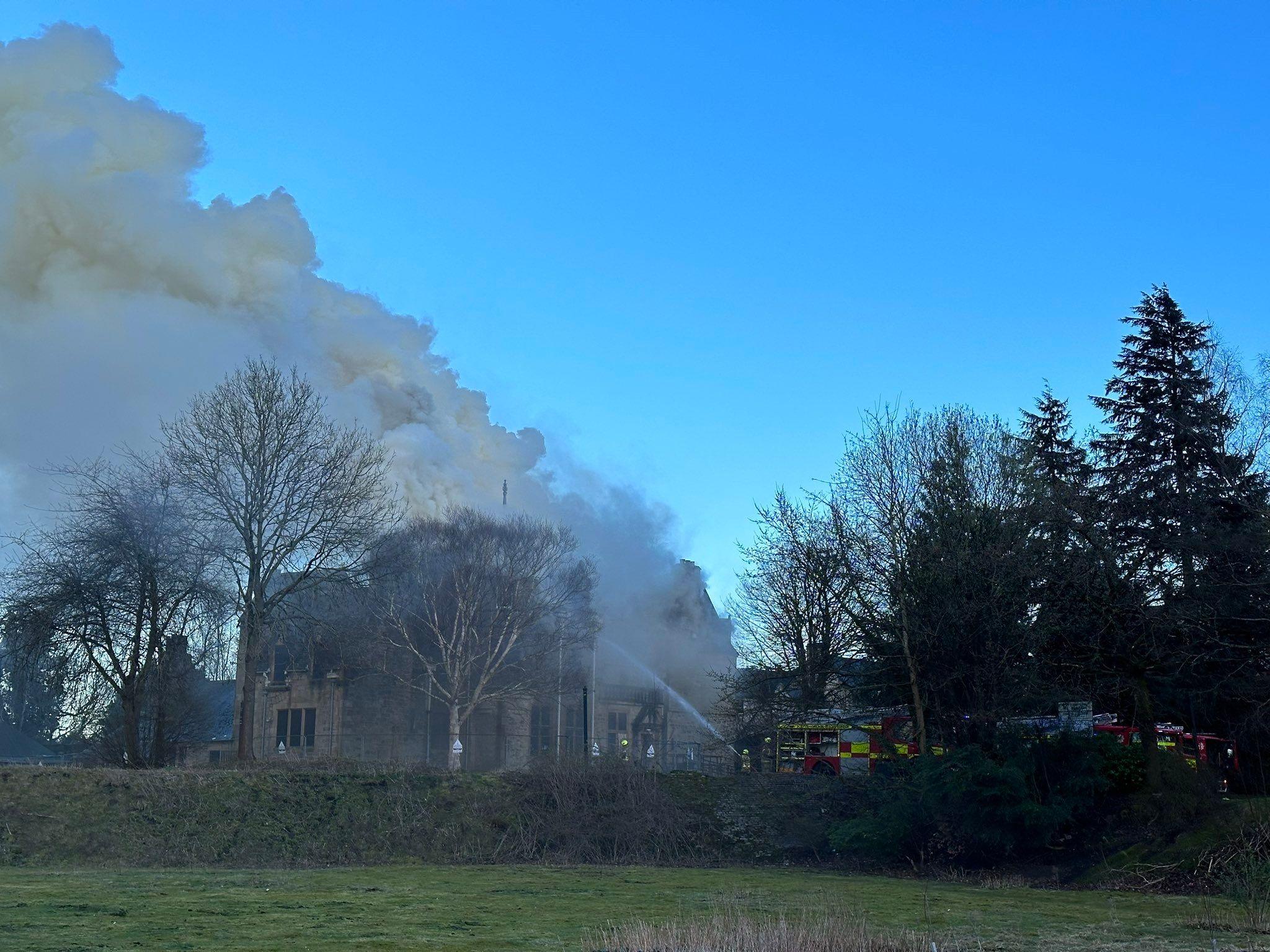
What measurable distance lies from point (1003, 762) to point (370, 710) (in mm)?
31290

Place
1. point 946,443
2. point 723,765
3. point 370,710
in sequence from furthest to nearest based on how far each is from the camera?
point 370,710 < point 723,765 < point 946,443

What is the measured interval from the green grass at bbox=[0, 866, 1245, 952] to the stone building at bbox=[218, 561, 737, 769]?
77.3ft

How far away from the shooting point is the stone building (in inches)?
1849

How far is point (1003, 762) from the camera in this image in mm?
22875

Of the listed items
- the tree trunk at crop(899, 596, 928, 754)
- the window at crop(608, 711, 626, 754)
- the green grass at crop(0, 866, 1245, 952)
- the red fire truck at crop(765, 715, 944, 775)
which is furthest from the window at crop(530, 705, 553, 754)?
the green grass at crop(0, 866, 1245, 952)

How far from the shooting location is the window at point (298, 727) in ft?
161

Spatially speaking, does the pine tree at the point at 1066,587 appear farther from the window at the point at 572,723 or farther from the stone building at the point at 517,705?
the window at the point at 572,723

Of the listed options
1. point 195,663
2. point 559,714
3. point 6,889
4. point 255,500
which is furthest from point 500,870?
point 559,714

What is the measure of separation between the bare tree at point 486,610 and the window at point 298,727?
5.87 metres

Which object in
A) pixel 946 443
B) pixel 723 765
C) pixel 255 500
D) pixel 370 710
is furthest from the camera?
pixel 370 710

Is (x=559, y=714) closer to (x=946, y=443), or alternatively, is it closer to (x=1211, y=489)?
(x=946, y=443)

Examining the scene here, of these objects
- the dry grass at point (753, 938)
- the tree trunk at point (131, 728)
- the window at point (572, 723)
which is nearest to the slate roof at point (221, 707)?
the window at point (572, 723)

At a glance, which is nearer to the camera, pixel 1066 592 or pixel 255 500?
pixel 1066 592

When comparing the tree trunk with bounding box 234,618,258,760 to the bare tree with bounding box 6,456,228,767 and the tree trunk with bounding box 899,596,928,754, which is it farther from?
the tree trunk with bounding box 899,596,928,754
